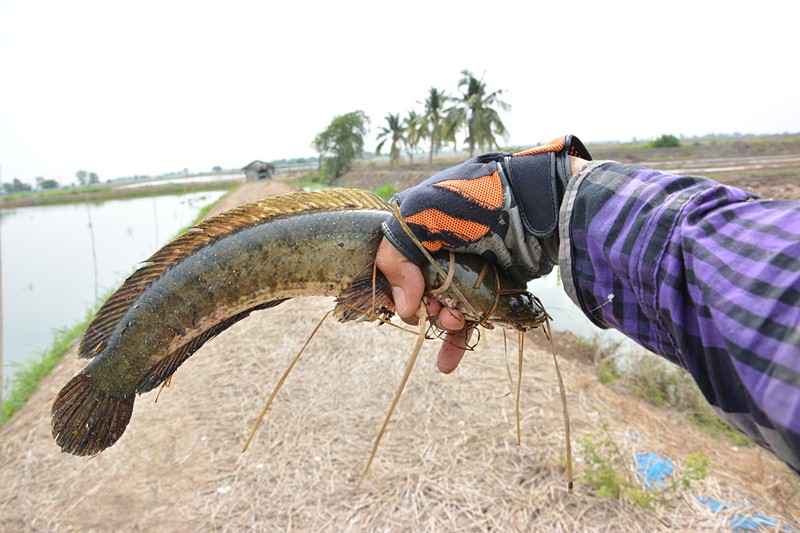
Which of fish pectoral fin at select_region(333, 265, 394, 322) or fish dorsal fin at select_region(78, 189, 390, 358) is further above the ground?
fish dorsal fin at select_region(78, 189, 390, 358)

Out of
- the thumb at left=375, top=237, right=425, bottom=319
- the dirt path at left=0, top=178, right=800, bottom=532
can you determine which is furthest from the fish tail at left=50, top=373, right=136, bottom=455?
the dirt path at left=0, top=178, right=800, bottom=532

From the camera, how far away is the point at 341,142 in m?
53.2

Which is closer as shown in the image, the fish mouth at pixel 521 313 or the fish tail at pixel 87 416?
the fish tail at pixel 87 416

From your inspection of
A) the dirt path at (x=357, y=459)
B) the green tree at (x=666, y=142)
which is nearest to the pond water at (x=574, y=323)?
the dirt path at (x=357, y=459)

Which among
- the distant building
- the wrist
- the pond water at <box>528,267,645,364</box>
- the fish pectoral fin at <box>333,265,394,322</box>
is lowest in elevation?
the pond water at <box>528,267,645,364</box>

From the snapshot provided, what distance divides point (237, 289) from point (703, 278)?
182cm

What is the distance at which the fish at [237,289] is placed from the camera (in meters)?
1.91

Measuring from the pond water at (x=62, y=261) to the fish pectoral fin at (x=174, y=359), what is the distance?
451 inches

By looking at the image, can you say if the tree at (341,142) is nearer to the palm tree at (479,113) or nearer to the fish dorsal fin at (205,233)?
the palm tree at (479,113)

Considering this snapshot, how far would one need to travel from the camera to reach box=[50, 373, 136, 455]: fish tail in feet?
6.09

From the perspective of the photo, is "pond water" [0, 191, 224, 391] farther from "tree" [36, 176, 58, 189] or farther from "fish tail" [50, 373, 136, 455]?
"tree" [36, 176, 58, 189]

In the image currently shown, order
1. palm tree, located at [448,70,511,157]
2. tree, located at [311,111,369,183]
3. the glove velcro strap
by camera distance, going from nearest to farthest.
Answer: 1. the glove velcro strap
2. palm tree, located at [448,70,511,157]
3. tree, located at [311,111,369,183]

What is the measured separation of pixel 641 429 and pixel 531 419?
3.99 ft

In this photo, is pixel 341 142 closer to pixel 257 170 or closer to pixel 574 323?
pixel 257 170
